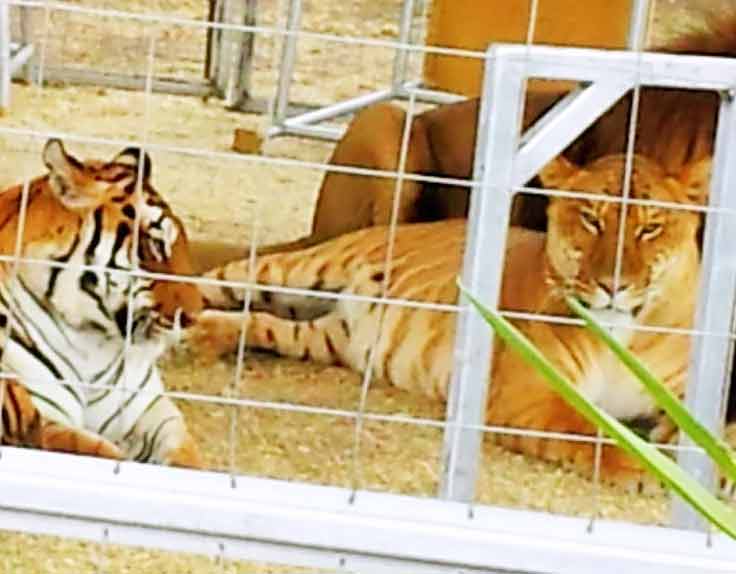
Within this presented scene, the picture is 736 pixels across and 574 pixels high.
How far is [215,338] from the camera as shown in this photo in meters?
2.49

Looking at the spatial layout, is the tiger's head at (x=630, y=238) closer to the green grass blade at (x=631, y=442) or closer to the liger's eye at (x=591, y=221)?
the liger's eye at (x=591, y=221)

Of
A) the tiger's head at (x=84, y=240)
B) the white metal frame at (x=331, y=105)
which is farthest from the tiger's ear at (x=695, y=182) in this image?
the white metal frame at (x=331, y=105)

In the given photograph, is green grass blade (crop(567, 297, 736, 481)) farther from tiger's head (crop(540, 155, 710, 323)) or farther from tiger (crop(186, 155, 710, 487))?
tiger's head (crop(540, 155, 710, 323))

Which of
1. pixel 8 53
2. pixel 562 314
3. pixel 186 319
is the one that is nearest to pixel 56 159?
pixel 186 319

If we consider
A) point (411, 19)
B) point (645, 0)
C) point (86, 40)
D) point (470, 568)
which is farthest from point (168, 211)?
point (86, 40)

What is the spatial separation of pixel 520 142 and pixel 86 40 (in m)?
2.29

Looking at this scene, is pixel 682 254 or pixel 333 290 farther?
pixel 333 290

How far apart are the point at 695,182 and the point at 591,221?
0.12 m

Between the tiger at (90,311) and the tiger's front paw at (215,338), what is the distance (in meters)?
0.30

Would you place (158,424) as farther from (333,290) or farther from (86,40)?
(86,40)

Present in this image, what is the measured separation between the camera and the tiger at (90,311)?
1987mm

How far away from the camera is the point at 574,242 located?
7.06 ft

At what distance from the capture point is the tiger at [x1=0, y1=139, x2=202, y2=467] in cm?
199

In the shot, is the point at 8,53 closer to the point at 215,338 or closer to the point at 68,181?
the point at 215,338
